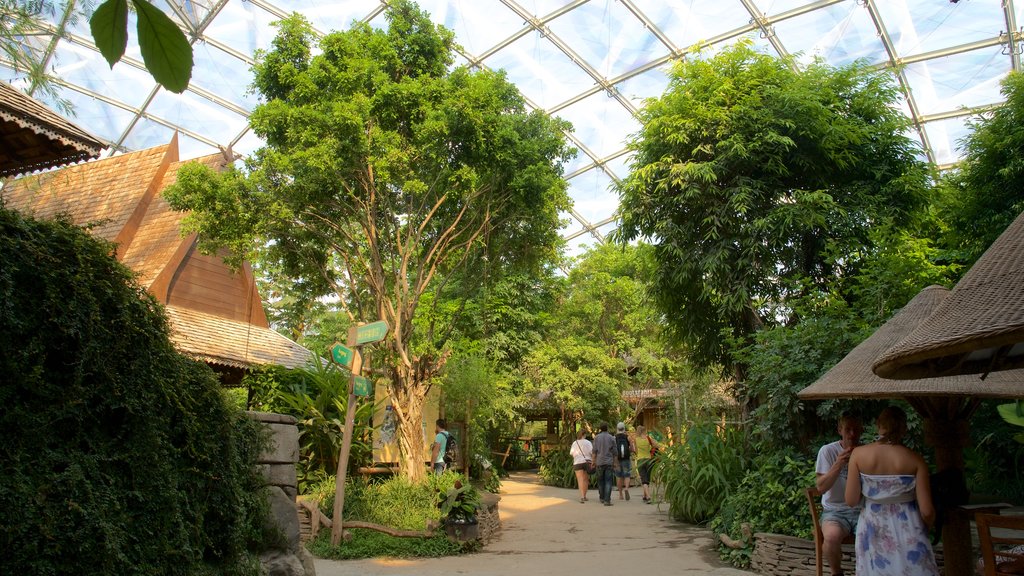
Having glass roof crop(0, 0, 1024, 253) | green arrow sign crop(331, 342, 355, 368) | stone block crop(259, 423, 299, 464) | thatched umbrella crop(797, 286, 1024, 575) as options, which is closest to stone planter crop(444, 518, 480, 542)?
green arrow sign crop(331, 342, 355, 368)

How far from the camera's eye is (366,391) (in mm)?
7840

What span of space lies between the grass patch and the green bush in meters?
4.04

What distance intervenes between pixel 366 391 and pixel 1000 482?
22.3 feet

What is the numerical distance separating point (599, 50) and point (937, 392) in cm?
1498

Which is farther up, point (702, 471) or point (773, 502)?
point (702, 471)

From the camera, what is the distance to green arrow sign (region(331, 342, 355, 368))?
759 cm

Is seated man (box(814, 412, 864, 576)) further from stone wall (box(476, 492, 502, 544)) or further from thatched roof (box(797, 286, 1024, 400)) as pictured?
stone wall (box(476, 492, 502, 544))

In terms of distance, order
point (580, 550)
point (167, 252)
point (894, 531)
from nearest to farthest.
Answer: point (894, 531)
point (580, 550)
point (167, 252)

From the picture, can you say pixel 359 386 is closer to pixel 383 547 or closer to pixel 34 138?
pixel 383 547

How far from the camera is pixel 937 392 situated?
14.5 feet

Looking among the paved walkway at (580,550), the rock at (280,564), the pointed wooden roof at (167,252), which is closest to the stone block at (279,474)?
the rock at (280,564)

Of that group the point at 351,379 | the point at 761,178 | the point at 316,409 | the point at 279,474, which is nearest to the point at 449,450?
the point at 316,409

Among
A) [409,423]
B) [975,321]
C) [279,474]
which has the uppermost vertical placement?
[975,321]

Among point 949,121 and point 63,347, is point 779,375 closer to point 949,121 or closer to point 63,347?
point 63,347
